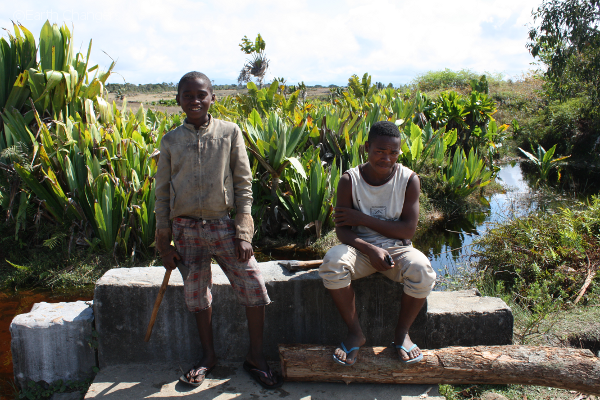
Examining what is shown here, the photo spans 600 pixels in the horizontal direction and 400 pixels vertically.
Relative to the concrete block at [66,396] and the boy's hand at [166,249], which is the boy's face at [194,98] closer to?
the boy's hand at [166,249]

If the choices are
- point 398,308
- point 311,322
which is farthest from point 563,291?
point 311,322

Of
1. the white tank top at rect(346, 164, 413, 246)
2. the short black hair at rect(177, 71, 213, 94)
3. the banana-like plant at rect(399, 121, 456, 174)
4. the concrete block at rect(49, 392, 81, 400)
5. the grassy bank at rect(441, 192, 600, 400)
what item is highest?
the short black hair at rect(177, 71, 213, 94)

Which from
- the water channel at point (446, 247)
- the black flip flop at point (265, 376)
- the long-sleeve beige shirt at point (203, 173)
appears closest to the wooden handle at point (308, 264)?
the long-sleeve beige shirt at point (203, 173)

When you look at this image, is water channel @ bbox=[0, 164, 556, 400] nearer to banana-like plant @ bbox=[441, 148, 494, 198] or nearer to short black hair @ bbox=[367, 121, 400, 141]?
banana-like plant @ bbox=[441, 148, 494, 198]

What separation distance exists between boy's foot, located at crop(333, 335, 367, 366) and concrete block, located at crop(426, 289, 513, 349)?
0.52 meters

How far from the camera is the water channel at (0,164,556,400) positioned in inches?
111

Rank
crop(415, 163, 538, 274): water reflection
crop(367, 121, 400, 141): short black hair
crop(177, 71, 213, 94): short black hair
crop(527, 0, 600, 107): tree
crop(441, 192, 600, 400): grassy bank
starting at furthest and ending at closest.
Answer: crop(527, 0, 600, 107): tree < crop(415, 163, 538, 274): water reflection < crop(441, 192, 600, 400): grassy bank < crop(367, 121, 400, 141): short black hair < crop(177, 71, 213, 94): short black hair

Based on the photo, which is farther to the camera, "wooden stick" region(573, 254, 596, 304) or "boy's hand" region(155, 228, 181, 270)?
"wooden stick" region(573, 254, 596, 304)

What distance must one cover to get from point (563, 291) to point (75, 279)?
3807mm

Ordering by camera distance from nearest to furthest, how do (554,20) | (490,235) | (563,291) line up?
(563,291), (490,235), (554,20)

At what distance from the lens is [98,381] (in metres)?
2.25

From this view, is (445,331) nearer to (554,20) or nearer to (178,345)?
(178,345)

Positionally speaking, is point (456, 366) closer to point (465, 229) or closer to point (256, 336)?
point (256, 336)

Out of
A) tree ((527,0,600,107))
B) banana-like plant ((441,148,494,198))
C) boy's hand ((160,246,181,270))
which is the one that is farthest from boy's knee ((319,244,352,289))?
tree ((527,0,600,107))
